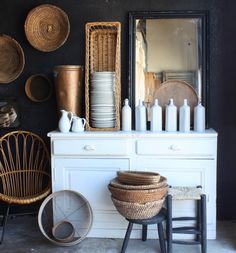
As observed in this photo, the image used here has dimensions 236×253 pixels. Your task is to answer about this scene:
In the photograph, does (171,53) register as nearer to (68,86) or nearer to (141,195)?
(68,86)

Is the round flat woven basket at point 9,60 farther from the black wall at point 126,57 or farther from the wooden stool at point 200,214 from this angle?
the wooden stool at point 200,214

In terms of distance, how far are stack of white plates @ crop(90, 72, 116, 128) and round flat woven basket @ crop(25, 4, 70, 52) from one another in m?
0.50

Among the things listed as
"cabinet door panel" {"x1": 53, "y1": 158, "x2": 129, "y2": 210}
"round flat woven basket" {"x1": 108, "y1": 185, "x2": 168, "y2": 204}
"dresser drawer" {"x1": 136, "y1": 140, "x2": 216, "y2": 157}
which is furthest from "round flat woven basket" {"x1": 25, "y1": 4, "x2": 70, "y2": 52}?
"round flat woven basket" {"x1": 108, "y1": 185, "x2": 168, "y2": 204}

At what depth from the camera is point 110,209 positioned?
3.61 metres

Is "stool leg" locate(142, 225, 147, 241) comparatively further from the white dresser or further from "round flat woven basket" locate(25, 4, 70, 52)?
"round flat woven basket" locate(25, 4, 70, 52)

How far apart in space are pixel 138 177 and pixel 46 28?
64.6 inches

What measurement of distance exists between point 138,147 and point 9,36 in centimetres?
161

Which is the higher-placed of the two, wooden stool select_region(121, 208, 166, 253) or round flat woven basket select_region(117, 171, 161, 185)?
round flat woven basket select_region(117, 171, 161, 185)

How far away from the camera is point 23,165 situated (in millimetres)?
4047

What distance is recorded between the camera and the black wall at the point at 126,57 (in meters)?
3.84

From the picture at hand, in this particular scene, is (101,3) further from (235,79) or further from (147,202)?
(147,202)

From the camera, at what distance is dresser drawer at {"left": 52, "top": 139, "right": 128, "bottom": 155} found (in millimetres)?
3521

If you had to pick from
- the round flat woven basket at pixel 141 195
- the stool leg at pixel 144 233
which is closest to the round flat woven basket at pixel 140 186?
the round flat woven basket at pixel 141 195

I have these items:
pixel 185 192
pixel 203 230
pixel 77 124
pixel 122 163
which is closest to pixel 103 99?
pixel 77 124
